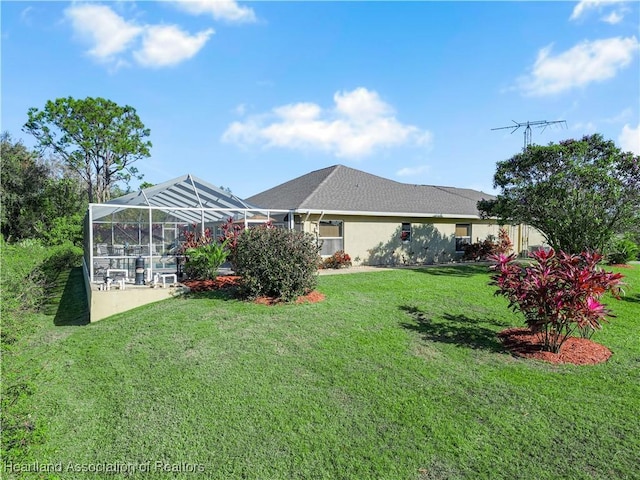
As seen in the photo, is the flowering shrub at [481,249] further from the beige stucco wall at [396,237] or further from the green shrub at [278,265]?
the green shrub at [278,265]

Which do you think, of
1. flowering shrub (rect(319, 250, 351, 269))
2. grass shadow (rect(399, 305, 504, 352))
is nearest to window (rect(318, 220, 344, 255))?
flowering shrub (rect(319, 250, 351, 269))

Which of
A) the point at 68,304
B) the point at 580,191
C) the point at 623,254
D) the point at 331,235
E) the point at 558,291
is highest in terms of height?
the point at 580,191

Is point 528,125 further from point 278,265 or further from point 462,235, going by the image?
point 278,265

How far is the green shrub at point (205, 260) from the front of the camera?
11570mm

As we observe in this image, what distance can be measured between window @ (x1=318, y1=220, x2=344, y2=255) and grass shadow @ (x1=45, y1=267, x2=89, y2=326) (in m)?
9.20

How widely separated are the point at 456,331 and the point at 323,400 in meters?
3.83

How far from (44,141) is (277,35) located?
A: 98.1ft

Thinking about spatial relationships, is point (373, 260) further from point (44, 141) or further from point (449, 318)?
point (44, 141)

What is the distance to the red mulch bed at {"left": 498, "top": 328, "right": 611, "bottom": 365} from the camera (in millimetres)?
6328

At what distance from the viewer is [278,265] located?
9.65 metres

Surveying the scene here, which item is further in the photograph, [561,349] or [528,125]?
[528,125]

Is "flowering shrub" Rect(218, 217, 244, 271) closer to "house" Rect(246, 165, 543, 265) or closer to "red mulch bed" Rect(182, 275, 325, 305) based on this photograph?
"red mulch bed" Rect(182, 275, 325, 305)

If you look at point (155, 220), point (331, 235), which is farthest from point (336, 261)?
point (155, 220)

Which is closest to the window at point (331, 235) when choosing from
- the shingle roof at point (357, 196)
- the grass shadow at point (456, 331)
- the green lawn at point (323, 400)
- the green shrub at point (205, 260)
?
the shingle roof at point (357, 196)
